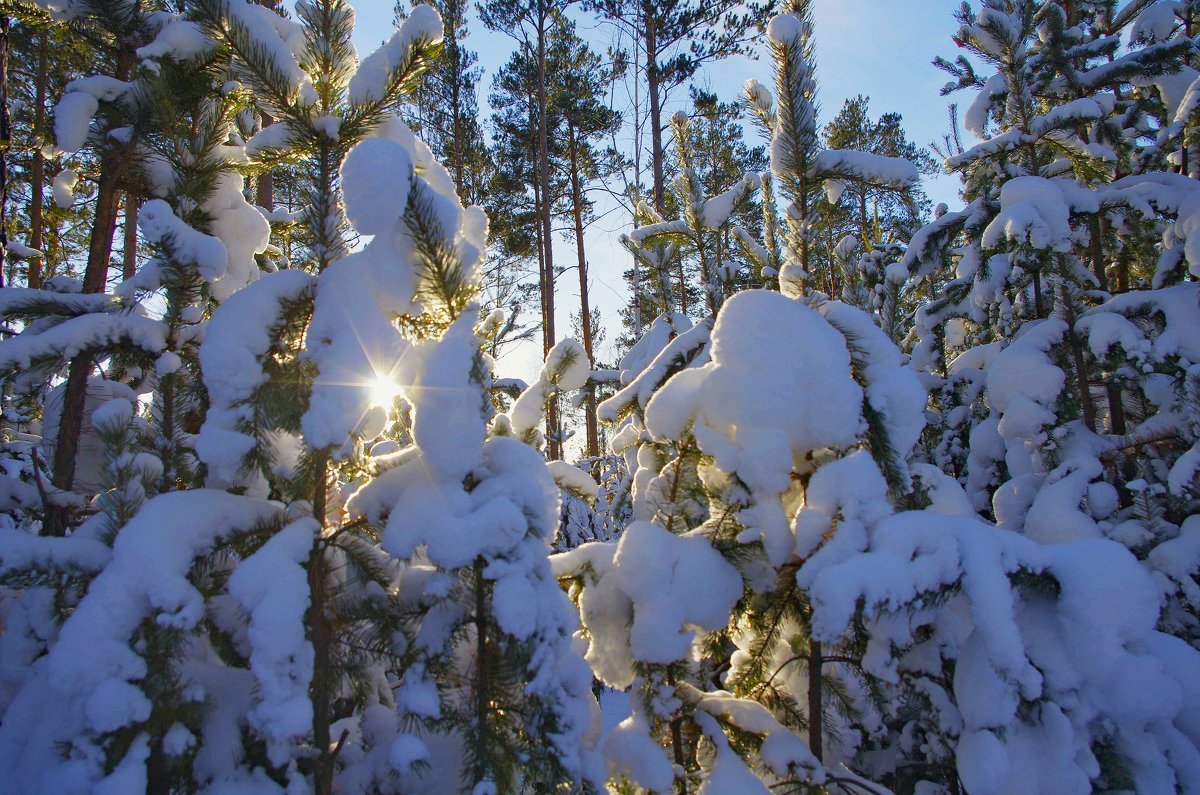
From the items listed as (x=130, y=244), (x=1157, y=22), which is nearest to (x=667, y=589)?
(x=1157, y=22)

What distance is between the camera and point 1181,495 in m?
3.34

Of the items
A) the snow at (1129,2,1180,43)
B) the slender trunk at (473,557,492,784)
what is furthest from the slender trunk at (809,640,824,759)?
the snow at (1129,2,1180,43)

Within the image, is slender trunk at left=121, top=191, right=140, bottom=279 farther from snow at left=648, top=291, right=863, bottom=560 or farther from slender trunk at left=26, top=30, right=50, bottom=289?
snow at left=648, top=291, right=863, bottom=560

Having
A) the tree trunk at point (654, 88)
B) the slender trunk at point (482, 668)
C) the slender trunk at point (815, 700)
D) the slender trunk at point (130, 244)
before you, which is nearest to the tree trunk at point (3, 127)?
the slender trunk at point (482, 668)

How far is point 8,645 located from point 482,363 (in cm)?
145

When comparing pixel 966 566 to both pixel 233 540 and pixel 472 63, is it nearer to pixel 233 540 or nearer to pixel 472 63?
pixel 233 540

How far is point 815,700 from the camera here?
1.99 metres

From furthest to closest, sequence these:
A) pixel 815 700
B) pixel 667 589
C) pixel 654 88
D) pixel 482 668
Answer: pixel 654 88, pixel 815 700, pixel 667 589, pixel 482 668

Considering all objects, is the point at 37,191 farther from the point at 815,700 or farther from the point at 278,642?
the point at 815,700

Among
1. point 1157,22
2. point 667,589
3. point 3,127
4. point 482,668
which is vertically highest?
point 1157,22

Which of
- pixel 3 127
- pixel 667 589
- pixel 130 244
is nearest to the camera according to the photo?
pixel 667 589

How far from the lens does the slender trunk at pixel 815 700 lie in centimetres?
198

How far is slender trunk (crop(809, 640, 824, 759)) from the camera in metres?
1.98

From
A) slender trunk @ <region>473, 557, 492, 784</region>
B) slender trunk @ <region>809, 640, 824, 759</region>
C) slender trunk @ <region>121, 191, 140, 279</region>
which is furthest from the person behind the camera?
slender trunk @ <region>121, 191, 140, 279</region>
